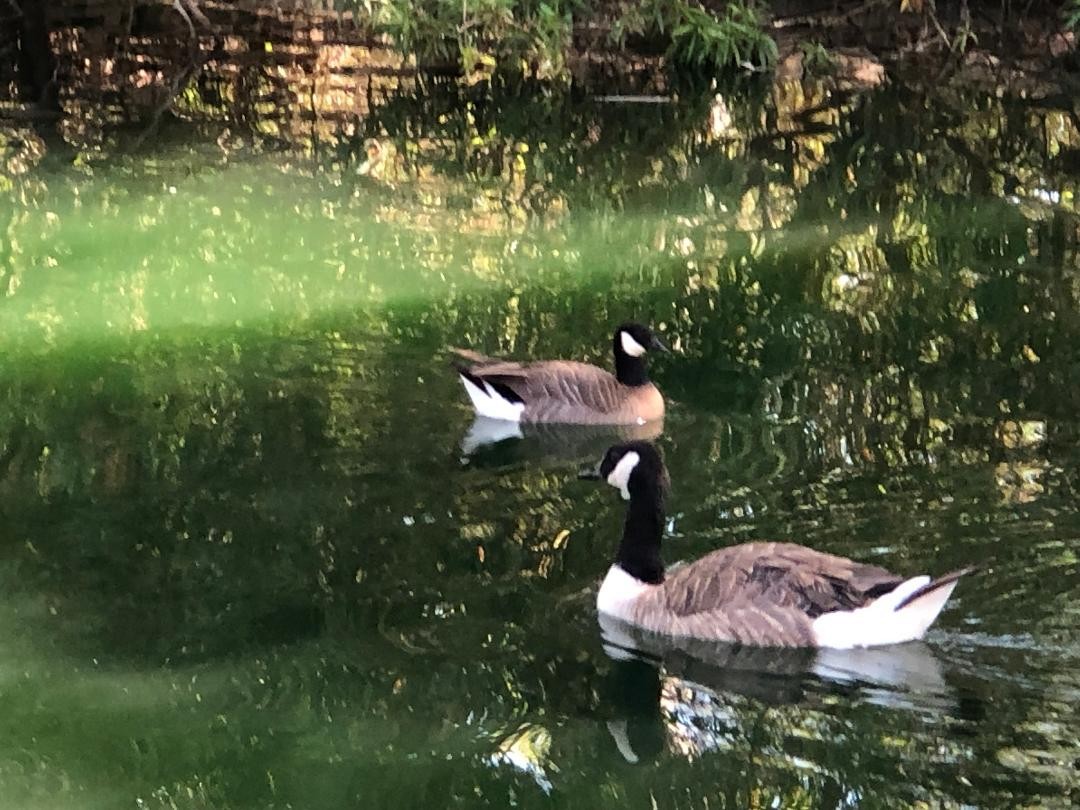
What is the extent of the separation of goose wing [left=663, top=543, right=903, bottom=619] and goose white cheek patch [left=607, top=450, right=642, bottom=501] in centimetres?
51

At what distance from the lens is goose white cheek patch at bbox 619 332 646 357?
337 inches

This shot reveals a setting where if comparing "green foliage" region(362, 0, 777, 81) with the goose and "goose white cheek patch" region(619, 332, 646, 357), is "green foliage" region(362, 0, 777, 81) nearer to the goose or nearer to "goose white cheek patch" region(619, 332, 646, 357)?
"goose white cheek patch" region(619, 332, 646, 357)

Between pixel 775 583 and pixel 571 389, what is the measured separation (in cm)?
285

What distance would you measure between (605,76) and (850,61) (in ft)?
10.4

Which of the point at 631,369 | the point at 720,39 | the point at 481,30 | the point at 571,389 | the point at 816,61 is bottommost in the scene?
the point at 571,389

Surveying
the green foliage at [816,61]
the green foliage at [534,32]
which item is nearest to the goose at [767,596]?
the green foliage at [534,32]

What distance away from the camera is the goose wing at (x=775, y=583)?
574 centimetres

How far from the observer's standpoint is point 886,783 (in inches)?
198

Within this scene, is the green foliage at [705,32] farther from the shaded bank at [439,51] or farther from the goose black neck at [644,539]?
the goose black neck at [644,539]

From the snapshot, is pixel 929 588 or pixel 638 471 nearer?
pixel 929 588

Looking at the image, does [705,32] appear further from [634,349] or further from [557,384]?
[557,384]

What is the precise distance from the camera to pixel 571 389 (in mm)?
8477

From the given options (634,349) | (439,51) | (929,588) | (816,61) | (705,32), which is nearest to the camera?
(929,588)

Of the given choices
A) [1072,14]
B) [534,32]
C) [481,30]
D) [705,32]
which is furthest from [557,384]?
[1072,14]
